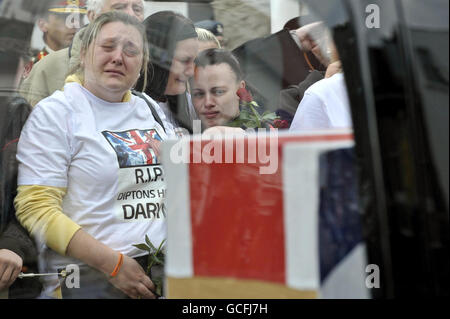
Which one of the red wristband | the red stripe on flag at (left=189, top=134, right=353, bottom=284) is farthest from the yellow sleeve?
the red stripe on flag at (left=189, top=134, right=353, bottom=284)

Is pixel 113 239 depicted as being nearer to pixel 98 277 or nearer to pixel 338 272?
pixel 98 277

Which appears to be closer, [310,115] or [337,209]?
[337,209]

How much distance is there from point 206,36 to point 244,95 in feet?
0.70

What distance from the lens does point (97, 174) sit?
183 cm

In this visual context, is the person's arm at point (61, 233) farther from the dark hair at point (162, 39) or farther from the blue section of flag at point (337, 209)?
the blue section of flag at point (337, 209)

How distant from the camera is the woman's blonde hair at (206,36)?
1873 millimetres

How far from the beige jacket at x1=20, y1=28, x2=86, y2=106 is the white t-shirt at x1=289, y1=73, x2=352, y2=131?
720 mm

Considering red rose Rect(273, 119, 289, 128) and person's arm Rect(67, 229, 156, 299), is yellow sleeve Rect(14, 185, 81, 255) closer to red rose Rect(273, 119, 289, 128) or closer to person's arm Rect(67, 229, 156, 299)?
person's arm Rect(67, 229, 156, 299)

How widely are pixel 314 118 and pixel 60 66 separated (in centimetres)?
79

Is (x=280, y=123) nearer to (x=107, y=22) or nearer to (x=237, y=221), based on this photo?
(x=237, y=221)

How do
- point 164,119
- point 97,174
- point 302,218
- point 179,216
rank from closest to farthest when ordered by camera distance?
point 302,218 → point 179,216 → point 97,174 → point 164,119

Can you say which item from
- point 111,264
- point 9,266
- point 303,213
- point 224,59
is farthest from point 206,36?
point 9,266

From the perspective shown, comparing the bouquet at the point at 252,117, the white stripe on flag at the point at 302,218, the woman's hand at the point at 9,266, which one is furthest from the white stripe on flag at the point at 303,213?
the woman's hand at the point at 9,266

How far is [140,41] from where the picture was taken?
1914 millimetres
